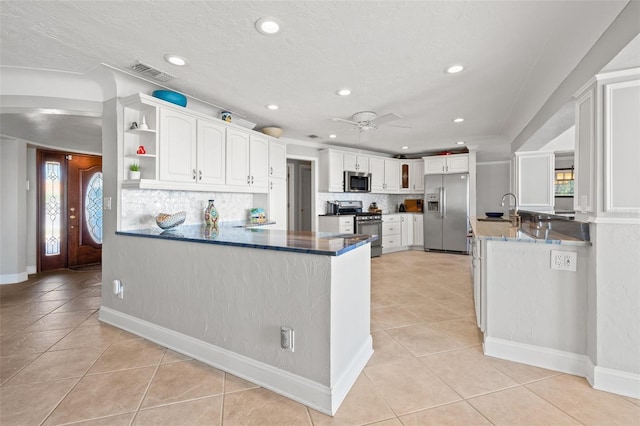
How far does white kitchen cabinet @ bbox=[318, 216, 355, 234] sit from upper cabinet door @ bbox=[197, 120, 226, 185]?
272 centimetres

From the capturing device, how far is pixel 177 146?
9.58 ft

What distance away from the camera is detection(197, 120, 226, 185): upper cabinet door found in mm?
3172

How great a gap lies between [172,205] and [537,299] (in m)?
3.47

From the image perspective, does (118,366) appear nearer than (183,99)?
Yes

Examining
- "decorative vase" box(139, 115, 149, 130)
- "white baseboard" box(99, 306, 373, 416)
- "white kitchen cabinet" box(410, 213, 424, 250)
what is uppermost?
"decorative vase" box(139, 115, 149, 130)

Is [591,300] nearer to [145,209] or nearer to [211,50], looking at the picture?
[211,50]

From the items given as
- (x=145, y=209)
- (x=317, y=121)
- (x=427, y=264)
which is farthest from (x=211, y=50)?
(x=427, y=264)

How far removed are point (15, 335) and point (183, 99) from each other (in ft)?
8.59

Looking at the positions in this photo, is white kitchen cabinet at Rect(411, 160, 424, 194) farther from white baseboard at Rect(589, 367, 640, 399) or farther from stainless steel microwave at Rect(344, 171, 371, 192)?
white baseboard at Rect(589, 367, 640, 399)

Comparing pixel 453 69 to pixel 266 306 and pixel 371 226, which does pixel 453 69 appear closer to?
pixel 266 306

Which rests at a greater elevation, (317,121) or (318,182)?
(317,121)

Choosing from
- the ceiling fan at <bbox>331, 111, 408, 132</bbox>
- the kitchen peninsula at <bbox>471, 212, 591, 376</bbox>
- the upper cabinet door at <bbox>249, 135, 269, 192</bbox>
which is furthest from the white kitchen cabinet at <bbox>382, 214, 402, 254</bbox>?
the kitchen peninsula at <bbox>471, 212, 591, 376</bbox>

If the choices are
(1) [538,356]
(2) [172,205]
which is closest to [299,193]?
(2) [172,205]

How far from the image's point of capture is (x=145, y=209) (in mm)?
2975
